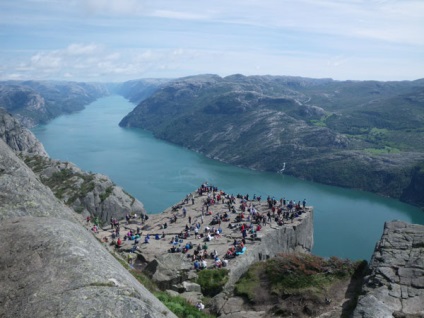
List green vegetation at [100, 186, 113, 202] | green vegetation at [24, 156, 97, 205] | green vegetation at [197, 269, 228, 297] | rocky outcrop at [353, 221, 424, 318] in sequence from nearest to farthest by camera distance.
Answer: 1. rocky outcrop at [353, 221, 424, 318]
2. green vegetation at [197, 269, 228, 297]
3. green vegetation at [24, 156, 97, 205]
4. green vegetation at [100, 186, 113, 202]

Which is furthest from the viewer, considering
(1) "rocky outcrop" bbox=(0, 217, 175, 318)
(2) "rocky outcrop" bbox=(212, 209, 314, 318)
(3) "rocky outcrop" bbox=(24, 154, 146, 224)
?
(3) "rocky outcrop" bbox=(24, 154, 146, 224)

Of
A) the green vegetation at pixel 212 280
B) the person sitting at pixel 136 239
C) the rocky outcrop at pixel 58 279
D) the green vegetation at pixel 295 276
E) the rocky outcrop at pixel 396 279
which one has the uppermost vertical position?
the rocky outcrop at pixel 58 279

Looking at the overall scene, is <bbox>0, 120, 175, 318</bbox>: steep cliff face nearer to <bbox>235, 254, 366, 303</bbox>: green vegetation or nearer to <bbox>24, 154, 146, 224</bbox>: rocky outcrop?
<bbox>235, 254, 366, 303</bbox>: green vegetation

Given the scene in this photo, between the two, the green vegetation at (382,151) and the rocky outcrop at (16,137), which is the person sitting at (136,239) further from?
the green vegetation at (382,151)

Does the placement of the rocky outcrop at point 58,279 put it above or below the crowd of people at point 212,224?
above

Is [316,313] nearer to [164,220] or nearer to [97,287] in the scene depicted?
[97,287]

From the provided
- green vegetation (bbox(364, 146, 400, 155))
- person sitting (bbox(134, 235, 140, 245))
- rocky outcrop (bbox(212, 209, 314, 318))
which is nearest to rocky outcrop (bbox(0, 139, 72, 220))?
rocky outcrop (bbox(212, 209, 314, 318))

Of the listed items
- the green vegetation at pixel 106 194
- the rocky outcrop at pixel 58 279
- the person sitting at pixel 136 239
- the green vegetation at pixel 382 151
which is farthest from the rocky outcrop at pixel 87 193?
the green vegetation at pixel 382 151
